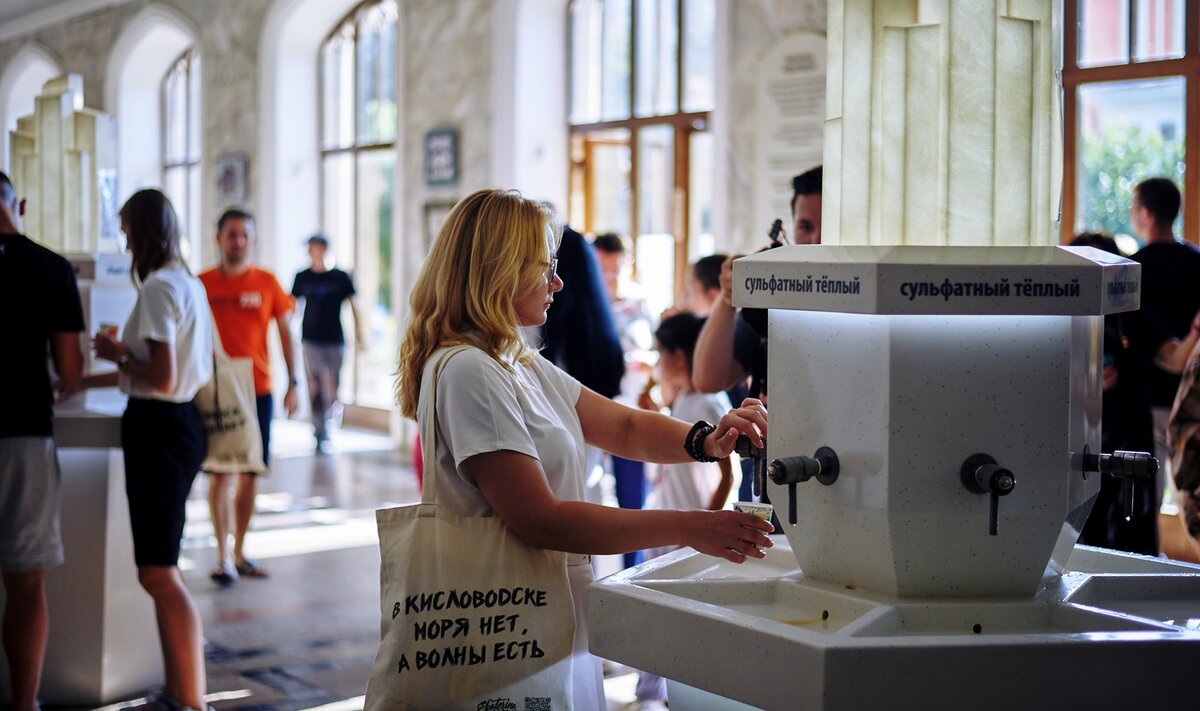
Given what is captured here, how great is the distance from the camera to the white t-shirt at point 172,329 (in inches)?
151

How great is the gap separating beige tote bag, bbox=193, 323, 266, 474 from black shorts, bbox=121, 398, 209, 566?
0.99ft

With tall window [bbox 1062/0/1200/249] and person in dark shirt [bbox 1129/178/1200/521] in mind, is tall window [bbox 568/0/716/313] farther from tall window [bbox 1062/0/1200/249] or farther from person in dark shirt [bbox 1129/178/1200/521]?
person in dark shirt [bbox 1129/178/1200/521]

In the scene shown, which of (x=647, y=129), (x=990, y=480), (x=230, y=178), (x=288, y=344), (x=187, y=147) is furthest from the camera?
(x=187, y=147)

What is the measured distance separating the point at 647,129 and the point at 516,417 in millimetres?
7402

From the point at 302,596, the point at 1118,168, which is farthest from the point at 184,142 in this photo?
the point at 1118,168

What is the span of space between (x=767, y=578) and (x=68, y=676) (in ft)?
9.77

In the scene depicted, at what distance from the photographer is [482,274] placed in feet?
7.16

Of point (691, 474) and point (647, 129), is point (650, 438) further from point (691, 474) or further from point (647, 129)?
point (647, 129)

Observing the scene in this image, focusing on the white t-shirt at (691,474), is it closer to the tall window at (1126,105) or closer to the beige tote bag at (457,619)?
the beige tote bag at (457,619)

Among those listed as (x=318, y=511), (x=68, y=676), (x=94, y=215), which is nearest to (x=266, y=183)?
(x=318, y=511)

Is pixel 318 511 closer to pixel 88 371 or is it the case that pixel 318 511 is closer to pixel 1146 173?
pixel 88 371

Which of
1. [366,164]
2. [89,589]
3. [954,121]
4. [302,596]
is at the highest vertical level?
[366,164]

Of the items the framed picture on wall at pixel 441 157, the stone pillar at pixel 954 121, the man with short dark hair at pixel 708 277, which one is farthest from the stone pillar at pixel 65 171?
the framed picture on wall at pixel 441 157

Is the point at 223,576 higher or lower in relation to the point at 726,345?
lower
